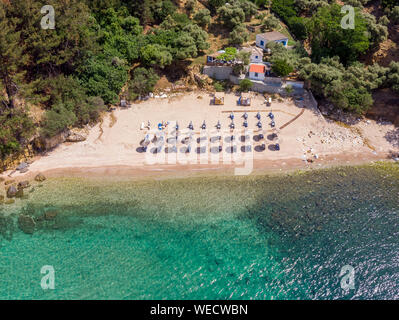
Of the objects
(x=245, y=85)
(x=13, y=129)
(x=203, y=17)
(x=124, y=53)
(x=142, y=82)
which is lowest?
(x=13, y=129)

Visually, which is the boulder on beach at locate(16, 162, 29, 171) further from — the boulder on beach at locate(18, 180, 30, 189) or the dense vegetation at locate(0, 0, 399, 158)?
the boulder on beach at locate(18, 180, 30, 189)

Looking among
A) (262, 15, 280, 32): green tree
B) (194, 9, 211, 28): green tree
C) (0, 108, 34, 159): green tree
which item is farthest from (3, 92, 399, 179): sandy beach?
(262, 15, 280, 32): green tree

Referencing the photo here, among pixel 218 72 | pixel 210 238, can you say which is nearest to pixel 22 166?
pixel 210 238

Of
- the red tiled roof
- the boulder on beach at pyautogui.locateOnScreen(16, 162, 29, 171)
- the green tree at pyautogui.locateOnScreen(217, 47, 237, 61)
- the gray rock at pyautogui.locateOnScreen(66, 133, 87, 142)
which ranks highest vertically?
the green tree at pyautogui.locateOnScreen(217, 47, 237, 61)

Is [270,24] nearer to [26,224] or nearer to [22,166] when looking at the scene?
[22,166]

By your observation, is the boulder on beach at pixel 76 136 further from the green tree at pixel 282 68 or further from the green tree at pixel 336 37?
the green tree at pixel 336 37

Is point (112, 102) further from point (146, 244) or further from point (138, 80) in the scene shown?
point (146, 244)

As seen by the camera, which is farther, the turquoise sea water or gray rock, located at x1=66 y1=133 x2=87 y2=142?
gray rock, located at x1=66 y1=133 x2=87 y2=142

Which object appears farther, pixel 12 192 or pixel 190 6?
pixel 190 6
